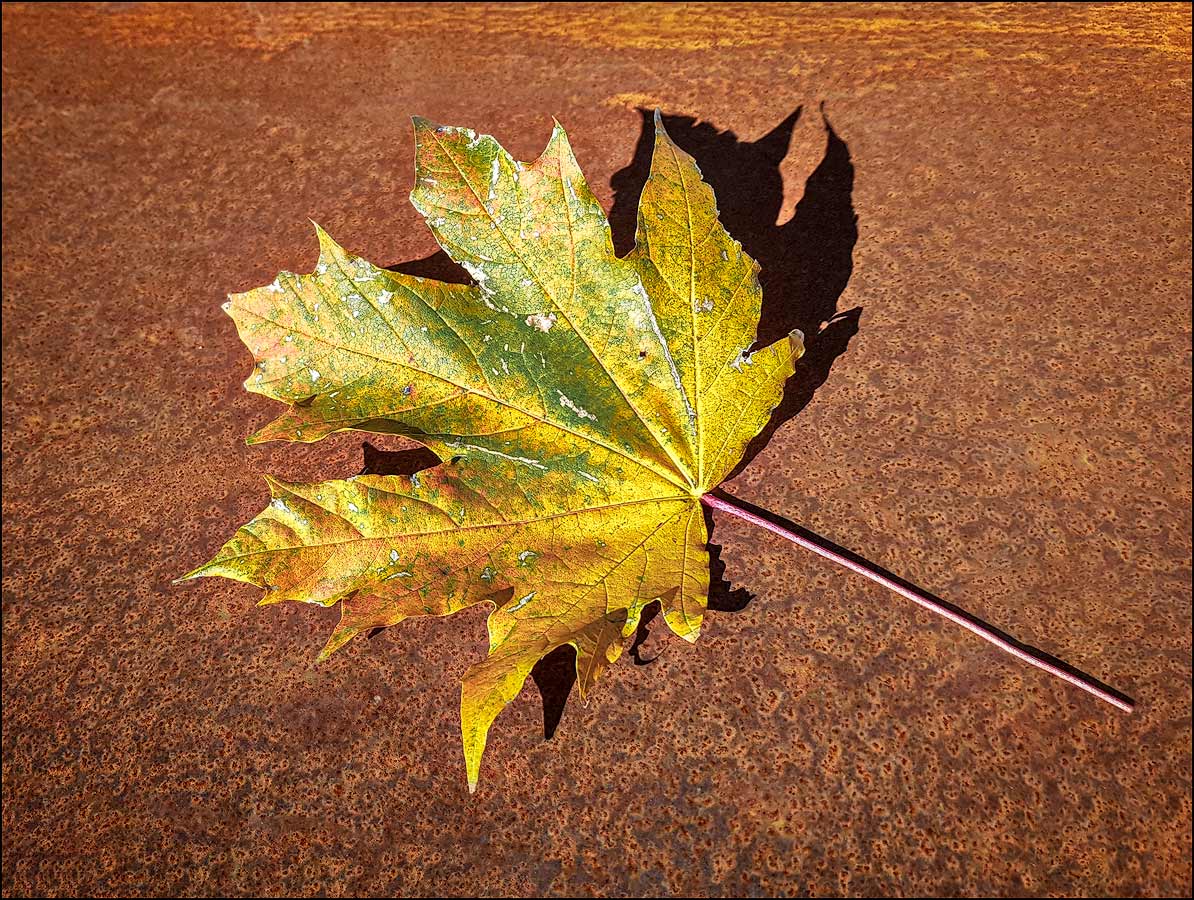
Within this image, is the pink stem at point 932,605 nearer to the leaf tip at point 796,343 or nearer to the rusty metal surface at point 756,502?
the rusty metal surface at point 756,502

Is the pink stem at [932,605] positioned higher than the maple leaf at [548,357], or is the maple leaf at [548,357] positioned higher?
the maple leaf at [548,357]

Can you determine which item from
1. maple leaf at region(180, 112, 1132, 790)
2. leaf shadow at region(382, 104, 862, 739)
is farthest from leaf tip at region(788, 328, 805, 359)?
leaf shadow at region(382, 104, 862, 739)

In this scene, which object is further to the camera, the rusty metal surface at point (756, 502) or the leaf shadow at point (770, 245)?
the leaf shadow at point (770, 245)

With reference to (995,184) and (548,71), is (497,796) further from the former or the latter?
(548,71)

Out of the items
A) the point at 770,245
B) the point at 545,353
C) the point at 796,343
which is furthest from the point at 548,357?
the point at 770,245

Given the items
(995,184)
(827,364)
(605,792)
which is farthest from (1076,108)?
(605,792)

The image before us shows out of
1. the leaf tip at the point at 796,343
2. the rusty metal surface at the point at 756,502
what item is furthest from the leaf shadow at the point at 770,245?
the leaf tip at the point at 796,343
